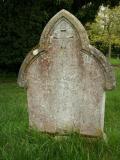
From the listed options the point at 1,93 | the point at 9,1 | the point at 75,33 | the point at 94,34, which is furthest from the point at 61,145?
the point at 94,34

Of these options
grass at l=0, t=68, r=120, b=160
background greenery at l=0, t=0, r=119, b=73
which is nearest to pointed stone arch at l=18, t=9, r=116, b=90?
grass at l=0, t=68, r=120, b=160

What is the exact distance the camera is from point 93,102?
599 cm

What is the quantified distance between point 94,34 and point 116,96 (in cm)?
2603

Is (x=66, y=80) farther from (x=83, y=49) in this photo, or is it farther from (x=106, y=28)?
(x=106, y=28)

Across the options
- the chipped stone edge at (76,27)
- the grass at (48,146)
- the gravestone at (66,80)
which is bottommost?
the grass at (48,146)

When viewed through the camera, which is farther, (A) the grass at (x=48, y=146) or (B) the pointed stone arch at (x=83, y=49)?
(B) the pointed stone arch at (x=83, y=49)

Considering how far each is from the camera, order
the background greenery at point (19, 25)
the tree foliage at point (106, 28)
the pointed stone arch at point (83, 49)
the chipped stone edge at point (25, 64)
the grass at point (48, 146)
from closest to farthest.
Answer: the grass at point (48, 146) → the pointed stone arch at point (83, 49) → the chipped stone edge at point (25, 64) → the background greenery at point (19, 25) → the tree foliage at point (106, 28)

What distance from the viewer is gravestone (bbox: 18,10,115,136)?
595cm

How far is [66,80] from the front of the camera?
612 centimetres

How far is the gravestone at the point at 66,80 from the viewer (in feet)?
19.5

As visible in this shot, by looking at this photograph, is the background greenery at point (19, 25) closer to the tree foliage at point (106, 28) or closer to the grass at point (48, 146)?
the grass at point (48, 146)

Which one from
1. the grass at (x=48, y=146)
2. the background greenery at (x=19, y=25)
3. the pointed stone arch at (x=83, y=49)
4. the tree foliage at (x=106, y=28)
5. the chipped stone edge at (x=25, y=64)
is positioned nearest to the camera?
the grass at (x=48, y=146)

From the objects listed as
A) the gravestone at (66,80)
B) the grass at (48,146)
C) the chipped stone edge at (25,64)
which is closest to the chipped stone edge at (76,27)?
the gravestone at (66,80)

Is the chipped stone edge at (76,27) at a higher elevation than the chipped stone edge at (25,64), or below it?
higher
